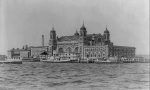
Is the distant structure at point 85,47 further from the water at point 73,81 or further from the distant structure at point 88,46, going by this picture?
the water at point 73,81

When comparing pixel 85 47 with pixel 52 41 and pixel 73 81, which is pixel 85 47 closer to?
pixel 52 41

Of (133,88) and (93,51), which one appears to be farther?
(93,51)

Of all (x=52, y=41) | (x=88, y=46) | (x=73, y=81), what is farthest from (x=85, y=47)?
(x=73, y=81)

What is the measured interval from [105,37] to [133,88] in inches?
1764

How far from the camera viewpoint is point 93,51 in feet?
165

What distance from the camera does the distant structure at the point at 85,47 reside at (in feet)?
164

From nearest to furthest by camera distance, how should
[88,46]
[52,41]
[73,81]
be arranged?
[73,81] < [88,46] < [52,41]

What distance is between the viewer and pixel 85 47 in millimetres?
52438

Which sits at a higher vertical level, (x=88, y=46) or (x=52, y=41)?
(x=52, y=41)

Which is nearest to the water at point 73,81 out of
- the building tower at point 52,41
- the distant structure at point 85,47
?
the distant structure at point 85,47

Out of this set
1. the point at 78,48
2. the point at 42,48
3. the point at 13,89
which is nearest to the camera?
the point at 13,89

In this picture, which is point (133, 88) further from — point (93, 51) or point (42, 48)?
point (42, 48)

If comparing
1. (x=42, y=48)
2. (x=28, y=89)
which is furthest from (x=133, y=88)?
(x=42, y=48)

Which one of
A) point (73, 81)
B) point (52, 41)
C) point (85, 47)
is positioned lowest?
point (73, 81)
